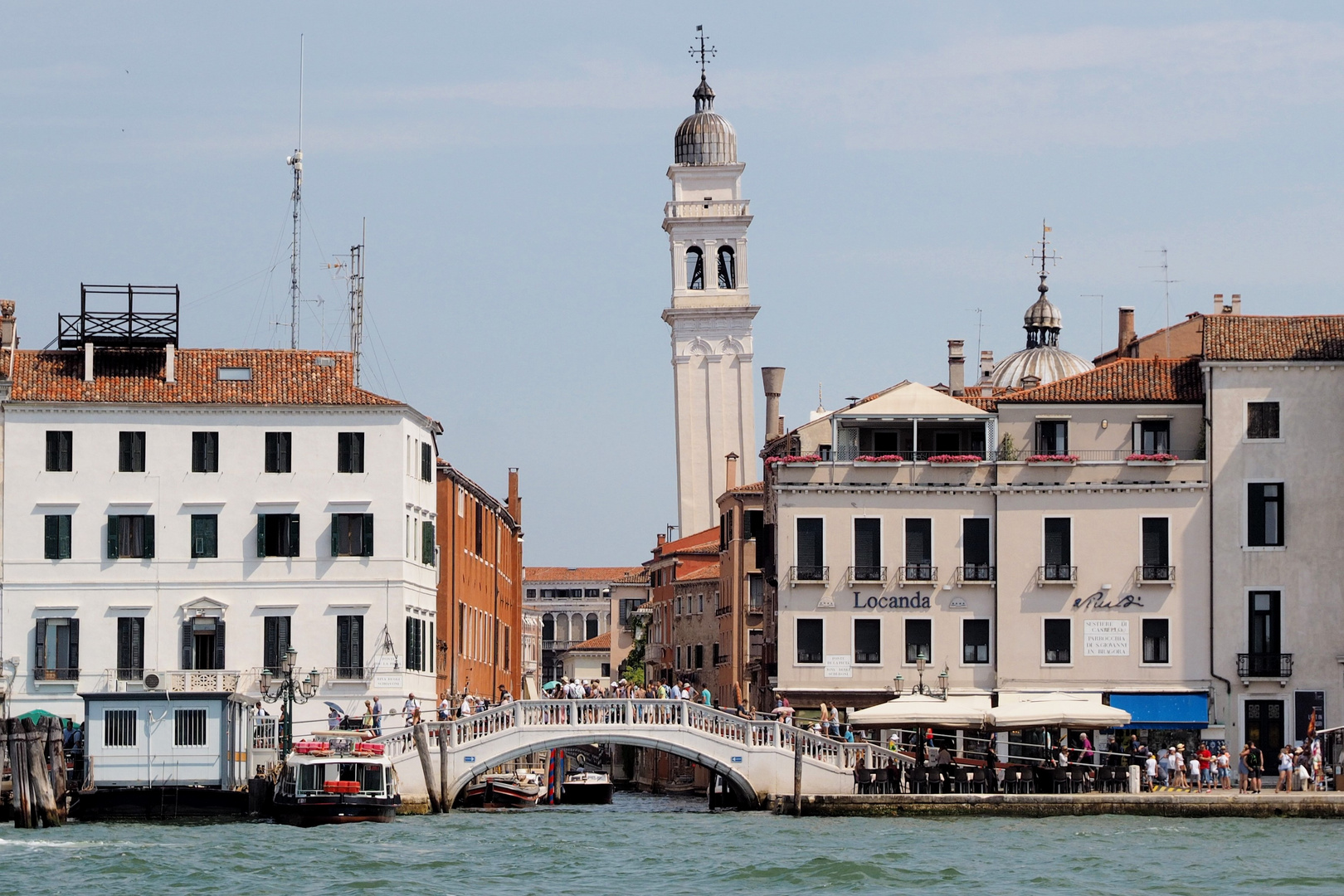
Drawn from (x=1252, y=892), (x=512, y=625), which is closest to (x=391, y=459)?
(x=1252, y=892)

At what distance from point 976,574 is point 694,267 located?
1960 inches

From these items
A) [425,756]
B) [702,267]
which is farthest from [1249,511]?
[702,267]

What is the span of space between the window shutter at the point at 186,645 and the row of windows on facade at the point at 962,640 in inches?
530

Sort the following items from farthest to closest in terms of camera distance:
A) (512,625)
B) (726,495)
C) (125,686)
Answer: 1. (512,625)
2. (726,495)
3. (125,686)

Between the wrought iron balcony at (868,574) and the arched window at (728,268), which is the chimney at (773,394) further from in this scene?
the arched window at (728,268)

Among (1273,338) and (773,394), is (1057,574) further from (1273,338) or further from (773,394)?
(773,394)

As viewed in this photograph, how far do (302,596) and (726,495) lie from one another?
2148 cm

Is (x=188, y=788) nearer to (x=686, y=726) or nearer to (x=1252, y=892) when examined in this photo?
(x=686, y=726)

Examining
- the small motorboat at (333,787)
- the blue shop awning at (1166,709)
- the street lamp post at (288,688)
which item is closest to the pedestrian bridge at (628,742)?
the small motorboat at (333,787)

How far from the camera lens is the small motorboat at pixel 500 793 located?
62156 mm

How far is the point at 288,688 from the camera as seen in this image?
53625mm

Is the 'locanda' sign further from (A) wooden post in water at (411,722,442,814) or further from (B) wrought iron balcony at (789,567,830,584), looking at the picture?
(A) wooden post in water at (411,722,442,814)

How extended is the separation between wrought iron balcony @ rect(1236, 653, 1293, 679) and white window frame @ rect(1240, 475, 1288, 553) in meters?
2.37

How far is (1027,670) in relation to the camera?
57.2 meters
